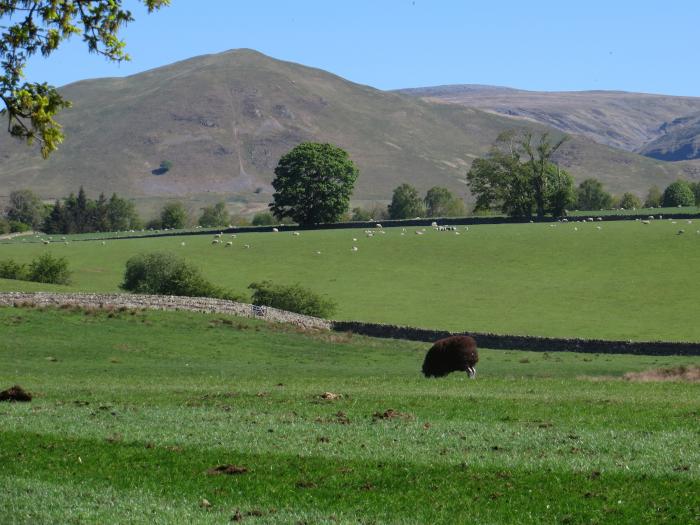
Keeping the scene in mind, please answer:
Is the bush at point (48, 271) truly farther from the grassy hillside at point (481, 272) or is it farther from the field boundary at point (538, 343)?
the field boundary at point (538, 343)

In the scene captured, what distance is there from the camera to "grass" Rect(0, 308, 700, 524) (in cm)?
1544

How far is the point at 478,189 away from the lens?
163m

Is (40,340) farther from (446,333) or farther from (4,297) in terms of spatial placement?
(446,333)

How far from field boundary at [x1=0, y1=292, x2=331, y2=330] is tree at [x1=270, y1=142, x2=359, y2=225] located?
242 ft

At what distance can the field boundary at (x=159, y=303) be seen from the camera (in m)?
60.7

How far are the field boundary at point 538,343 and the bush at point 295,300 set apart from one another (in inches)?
320

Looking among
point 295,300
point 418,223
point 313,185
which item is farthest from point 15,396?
point 418,223

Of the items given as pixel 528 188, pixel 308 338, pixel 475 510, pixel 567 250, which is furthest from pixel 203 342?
pixel 528 188

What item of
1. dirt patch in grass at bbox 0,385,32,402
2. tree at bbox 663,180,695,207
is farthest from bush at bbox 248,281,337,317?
tree at bbox 663,180,695,207

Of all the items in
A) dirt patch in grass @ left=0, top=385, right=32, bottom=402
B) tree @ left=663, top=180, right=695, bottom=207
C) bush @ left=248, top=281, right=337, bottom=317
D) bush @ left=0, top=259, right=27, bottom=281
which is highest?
tree @ left=663, top=180, right=695, bottom=207

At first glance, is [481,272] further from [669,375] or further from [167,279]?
[669,375]

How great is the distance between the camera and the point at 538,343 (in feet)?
199

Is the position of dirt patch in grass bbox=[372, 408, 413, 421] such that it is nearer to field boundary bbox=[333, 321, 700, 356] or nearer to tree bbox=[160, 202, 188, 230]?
field boundary bbox=[333, 321, 700, 356]

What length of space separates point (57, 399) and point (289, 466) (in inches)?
476
